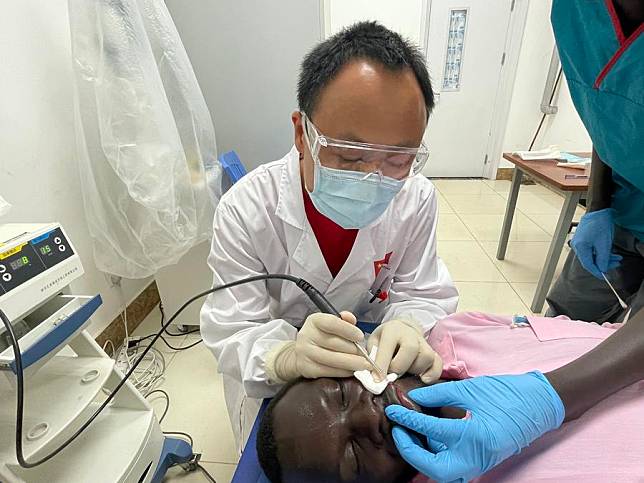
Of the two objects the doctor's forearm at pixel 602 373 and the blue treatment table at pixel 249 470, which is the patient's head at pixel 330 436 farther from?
the doctor's forearm at pixel 602 373

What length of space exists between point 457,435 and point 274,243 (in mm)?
627

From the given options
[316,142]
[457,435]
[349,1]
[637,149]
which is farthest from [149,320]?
[349,1]

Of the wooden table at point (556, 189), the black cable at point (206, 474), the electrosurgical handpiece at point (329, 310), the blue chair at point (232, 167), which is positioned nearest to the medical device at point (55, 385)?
the black cable at point (206, 474)

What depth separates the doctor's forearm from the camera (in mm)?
604

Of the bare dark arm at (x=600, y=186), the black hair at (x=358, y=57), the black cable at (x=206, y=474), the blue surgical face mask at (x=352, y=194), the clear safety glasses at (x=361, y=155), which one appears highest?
the black hair at (x=358, y=57)

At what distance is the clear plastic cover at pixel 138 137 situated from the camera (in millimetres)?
1230

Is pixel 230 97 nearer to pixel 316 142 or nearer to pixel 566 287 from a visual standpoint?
pixel 316 142

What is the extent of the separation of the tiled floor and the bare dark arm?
105 cm

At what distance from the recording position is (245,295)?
3.15ft

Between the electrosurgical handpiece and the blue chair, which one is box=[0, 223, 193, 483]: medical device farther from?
the blue chair

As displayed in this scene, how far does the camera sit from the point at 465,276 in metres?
2.41

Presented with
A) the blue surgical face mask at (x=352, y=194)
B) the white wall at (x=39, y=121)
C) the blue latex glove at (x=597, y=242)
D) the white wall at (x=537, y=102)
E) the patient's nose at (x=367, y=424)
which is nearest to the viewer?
the patient's nose at (x=367, y=424)

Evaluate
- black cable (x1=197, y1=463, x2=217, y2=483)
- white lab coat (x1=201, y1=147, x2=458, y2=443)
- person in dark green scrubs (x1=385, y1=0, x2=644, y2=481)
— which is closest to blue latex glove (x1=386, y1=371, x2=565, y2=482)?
person in dark green scrubs (x1=385, y1=0, x2=644, y2=481)

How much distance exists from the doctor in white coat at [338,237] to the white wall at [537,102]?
3414 millimetres
